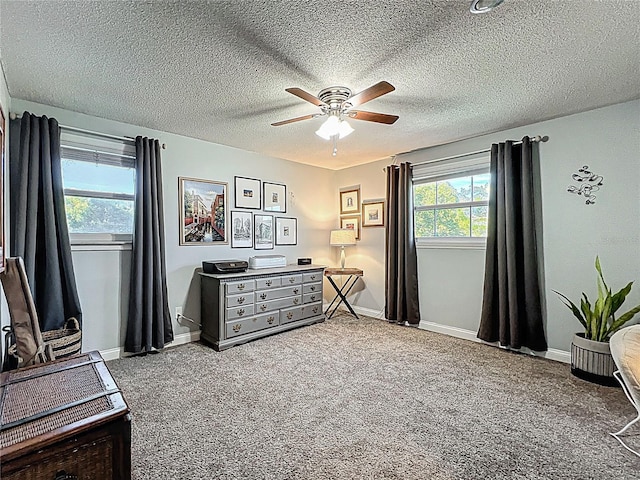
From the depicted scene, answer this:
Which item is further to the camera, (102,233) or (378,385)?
(102,233)

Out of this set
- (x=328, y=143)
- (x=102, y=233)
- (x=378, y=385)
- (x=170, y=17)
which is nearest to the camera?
(x=170, y=17)

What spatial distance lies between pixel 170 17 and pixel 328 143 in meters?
2.41

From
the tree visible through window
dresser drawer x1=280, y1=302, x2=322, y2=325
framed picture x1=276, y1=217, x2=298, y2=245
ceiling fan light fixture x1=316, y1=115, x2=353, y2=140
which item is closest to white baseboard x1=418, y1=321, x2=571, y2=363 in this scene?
the tree visible through window

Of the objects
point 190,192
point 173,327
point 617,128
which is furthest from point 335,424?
point 617,128

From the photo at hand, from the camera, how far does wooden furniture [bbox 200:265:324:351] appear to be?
137 inches

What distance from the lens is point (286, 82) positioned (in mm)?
2340

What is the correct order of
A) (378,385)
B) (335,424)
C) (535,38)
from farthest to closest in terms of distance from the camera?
(378,385)
(335,424)
(535,38)

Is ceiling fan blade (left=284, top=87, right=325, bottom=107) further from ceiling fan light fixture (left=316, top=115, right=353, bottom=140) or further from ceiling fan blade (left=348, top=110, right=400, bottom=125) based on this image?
ceiling fan blade (left=348, top=110, right=400, bottom=125)

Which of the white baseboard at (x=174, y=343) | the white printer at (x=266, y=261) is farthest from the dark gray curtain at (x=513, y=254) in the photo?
the white baseboard at (x=174, y=343)

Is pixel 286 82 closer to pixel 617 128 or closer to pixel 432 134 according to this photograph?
pixel 432 134

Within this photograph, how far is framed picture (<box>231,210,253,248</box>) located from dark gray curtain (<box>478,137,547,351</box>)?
2.82 m

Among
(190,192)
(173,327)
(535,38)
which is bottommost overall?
(173,327)

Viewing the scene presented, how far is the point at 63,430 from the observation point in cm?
108

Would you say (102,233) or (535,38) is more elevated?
(535,38)
